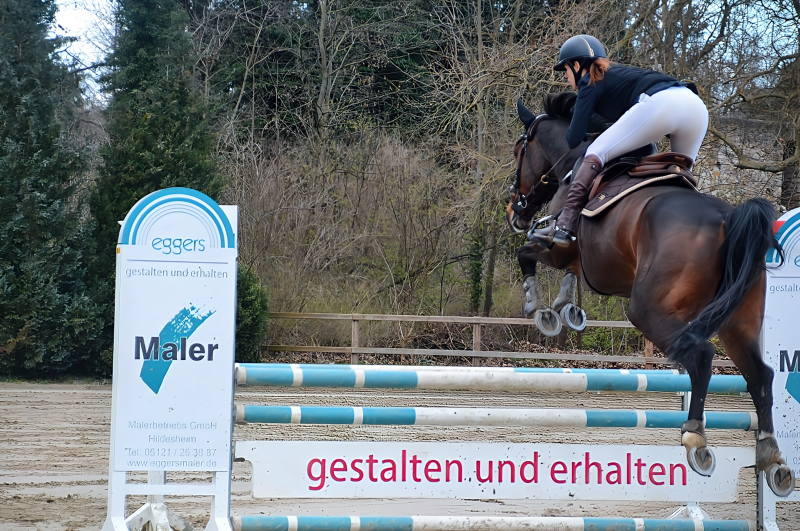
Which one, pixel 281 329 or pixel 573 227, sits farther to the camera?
pixel 281 329

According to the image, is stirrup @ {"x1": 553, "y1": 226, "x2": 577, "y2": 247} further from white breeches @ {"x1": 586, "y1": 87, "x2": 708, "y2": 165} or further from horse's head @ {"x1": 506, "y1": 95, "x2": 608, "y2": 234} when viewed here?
horse's head @ {"x1": 506, "y1": 95, "x2": 608, "y2": 234}

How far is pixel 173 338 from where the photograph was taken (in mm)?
3240

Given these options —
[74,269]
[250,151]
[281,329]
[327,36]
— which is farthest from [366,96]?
[74,269]

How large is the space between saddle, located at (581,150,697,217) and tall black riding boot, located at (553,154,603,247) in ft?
0.12

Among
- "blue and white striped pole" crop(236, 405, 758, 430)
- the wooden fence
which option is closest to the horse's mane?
"blue and white striped pole" crop(236, 405, 758, 430)

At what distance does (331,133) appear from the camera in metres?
18.0

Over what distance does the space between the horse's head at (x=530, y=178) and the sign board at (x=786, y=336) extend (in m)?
1.43

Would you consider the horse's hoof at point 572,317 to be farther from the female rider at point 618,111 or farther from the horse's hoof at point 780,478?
the horse's hoof at point 780,478

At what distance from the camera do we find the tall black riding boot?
3922mm

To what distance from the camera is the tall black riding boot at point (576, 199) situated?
3922mm

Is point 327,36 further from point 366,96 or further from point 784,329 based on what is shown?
point 784,329

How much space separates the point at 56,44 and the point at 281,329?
18.7 feet

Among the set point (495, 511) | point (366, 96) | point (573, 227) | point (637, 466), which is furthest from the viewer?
point (366, 96)

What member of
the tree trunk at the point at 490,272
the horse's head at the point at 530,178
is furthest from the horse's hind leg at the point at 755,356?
the tree trunk at the point at 490,272
